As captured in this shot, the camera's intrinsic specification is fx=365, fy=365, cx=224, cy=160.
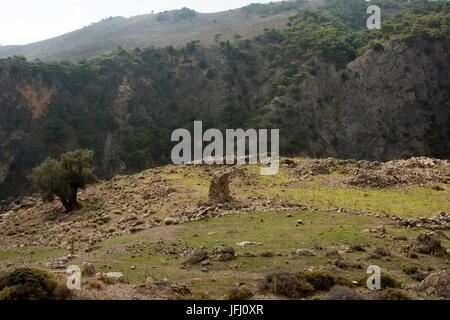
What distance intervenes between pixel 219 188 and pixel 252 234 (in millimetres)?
6193

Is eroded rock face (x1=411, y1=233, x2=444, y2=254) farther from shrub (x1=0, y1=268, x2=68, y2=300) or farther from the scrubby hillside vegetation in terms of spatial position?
the scrubby hillside vegetation

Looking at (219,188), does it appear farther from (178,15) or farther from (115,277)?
(178,15)

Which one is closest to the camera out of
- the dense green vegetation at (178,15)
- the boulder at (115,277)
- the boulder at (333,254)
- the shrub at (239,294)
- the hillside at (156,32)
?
the shrub at (239,294)

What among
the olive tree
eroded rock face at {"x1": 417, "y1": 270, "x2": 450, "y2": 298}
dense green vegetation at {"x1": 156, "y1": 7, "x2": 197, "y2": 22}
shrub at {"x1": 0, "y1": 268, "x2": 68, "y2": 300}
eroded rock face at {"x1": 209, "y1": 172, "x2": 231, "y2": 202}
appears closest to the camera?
shrub at {"x1": 0, "y1": 268, "x2": 68, "y2": 300}

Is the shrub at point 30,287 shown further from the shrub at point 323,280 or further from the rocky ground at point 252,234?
the shrub at point 323,280

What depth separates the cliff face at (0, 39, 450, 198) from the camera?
67188 millimetres

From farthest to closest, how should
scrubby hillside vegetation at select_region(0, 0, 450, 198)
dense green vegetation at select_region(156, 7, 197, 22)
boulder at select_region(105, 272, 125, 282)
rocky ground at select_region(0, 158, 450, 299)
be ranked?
1. dense green vegetation at select_region(156, 7, 197, 22)
2. scrubby hillside vegetation at select_region(0, 0, 450, 198)
3. boulder at select_region(105, 272, 125, 282)
4. rocky ground at select_region(0, 158, 450, 299)

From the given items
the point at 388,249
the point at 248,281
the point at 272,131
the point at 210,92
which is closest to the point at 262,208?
the point at 388,249

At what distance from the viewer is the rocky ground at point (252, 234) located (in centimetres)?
1030

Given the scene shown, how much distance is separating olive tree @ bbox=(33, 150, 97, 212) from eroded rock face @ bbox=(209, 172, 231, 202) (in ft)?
42.4

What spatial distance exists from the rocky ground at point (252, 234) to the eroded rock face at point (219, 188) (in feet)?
0.23

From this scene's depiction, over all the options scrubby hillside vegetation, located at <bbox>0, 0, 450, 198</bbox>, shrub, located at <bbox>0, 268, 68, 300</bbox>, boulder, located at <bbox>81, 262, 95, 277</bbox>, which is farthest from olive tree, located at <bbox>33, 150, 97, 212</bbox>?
scrubby hillside vegetation, located at <bbox>0, 0, 450, 198</bbox>

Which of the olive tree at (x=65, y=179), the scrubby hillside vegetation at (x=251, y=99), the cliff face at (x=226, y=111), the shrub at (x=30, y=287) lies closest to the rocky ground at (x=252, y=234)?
the shrub at (x=30, y=287)
